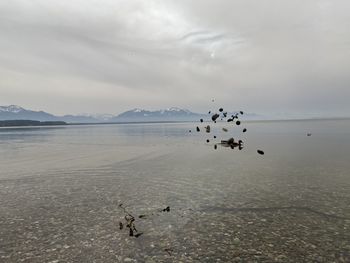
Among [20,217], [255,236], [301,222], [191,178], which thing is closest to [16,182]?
[20,217]

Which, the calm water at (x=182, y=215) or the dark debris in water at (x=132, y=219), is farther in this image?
the dark debris in water at (x=132, y=219)

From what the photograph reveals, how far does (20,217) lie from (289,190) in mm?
20940

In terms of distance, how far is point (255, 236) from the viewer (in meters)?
15.4

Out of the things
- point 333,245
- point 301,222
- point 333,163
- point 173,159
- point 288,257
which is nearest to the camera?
point 288,257

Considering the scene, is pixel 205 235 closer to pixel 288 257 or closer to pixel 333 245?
pixel 288 257

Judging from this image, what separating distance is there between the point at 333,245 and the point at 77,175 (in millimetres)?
27250

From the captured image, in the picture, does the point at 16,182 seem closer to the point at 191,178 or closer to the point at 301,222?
the point at 191,178

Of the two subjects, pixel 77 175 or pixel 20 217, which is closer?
pixel 20 217

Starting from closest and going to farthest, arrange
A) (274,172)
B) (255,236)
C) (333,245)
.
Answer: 1. (333,245)
2. (255,236)
3. (274,172)

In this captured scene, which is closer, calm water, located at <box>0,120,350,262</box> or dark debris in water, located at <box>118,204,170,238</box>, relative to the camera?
calm water, located at <box>0,120,350,262</box>

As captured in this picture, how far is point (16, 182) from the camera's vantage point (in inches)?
1160

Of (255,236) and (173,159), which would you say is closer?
(255,236)

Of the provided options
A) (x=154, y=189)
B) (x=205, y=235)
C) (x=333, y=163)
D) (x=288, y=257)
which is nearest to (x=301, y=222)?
(x=288, y=257)

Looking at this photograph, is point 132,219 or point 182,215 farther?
point 182,215
